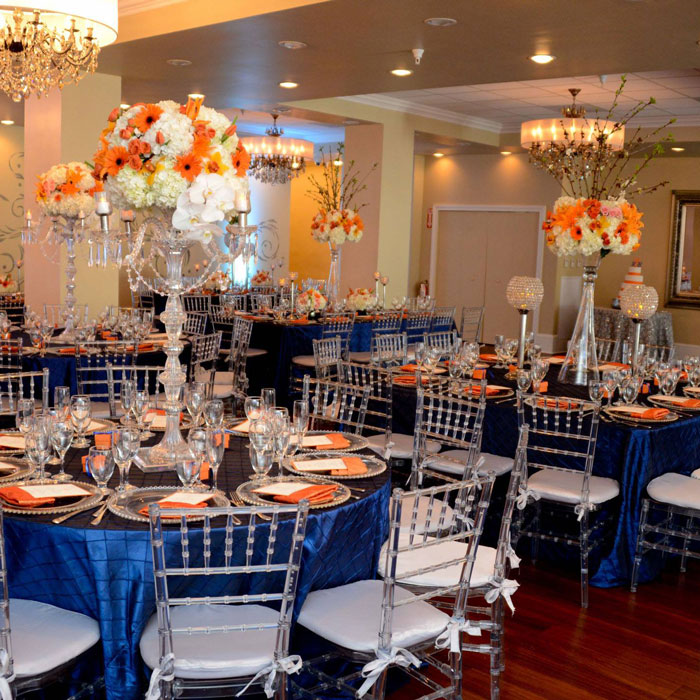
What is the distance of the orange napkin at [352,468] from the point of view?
3.10 m

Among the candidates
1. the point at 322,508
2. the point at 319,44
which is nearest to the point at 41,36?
the point at 319,44

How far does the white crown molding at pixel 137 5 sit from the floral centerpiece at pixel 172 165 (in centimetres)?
369

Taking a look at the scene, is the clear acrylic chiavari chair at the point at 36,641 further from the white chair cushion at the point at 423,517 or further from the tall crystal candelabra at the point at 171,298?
the white chair cushion at the point at 423,517

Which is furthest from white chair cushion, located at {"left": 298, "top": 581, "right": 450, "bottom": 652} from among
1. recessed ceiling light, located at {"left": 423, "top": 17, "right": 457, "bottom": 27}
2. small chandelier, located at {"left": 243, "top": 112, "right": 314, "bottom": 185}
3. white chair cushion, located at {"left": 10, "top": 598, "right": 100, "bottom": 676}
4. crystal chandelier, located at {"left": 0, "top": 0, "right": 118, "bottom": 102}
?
small chandelier, located at {"left": 243, "top": 112, "right": 314, "bottom": 185}

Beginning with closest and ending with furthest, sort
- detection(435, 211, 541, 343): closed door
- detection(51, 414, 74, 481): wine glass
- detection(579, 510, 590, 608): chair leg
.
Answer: detection(51, 414, 74, 481): wine glass
detection(579, 510, 590, 608): chair leg
detection(435, 211, 541, 343): closed door

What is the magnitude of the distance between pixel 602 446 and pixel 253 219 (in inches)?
514

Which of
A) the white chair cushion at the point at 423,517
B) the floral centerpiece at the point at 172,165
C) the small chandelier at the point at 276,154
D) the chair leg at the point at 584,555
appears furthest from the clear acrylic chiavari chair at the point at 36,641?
the small chandelier at the point at 276,154

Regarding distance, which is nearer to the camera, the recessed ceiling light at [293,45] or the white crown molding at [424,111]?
the recessed ceiling light at [293,45]

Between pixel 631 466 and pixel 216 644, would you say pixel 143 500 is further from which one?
pixel 631 466

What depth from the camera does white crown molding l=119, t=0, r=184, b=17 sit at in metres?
6.20

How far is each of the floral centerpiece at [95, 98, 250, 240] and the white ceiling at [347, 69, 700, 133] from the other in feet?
21.0

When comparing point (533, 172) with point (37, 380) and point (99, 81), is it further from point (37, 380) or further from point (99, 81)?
point (37, 380)

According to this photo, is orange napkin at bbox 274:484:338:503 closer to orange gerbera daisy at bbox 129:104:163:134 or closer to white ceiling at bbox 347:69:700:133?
orange gerbera daisy at bbox 129:104:163:134

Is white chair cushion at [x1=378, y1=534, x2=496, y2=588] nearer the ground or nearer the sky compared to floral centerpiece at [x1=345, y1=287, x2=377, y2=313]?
nearer the ground
